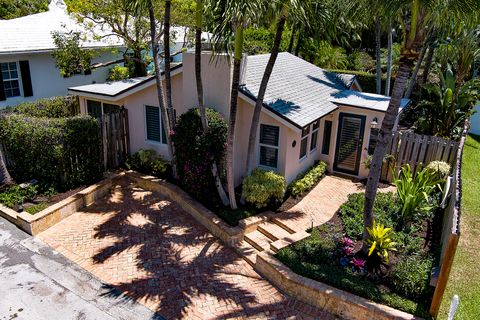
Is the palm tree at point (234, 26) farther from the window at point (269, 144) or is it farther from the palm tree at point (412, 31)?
the palm tree at point (412, 31)

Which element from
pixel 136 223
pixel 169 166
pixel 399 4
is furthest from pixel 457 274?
pixel 169 166

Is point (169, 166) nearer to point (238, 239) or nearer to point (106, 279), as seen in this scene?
point (238, 239)

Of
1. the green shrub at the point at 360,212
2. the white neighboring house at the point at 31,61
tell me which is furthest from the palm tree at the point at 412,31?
the white neighboring house at the point at 31,61

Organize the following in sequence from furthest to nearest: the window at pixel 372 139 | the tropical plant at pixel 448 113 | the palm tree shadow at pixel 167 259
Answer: the tropical plant at pixel 448 113
the window at pixel 372 139
the palm tree shadow at pixel 167 259

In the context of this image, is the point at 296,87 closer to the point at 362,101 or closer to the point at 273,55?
the point at 362,101

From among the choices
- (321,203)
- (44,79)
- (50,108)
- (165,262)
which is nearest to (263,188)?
(321,203)

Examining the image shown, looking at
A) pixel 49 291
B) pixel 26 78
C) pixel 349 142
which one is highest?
pixel 26 78
